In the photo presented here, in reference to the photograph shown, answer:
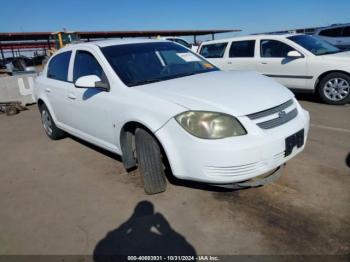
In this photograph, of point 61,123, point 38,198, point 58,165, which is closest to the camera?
point 38,198

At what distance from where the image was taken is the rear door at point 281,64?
275 inches

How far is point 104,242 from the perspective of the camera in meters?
2.71

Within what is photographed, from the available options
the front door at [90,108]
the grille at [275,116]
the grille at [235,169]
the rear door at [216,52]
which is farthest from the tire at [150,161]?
the rear door at [216,52]

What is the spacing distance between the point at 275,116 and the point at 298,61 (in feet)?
15.1

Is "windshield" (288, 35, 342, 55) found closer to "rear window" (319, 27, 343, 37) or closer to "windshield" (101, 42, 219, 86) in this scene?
"windshield" (101, 42, 219, 86)

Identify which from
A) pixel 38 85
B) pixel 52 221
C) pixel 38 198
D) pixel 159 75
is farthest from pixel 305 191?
pixel 38 85

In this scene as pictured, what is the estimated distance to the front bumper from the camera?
8.75ft

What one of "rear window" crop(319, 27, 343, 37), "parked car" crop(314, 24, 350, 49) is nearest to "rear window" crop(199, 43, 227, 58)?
"parked car" crop(314, 24, 350, 49)

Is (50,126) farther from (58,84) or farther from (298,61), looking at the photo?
(298,61)

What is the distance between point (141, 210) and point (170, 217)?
13.4 inches

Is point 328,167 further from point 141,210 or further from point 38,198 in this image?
point 38,198

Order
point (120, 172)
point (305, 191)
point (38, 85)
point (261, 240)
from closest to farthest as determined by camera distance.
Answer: point (261, 240), point (305, 191), point (120, 172), point (38, 85)

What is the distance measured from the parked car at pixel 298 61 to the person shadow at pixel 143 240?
5.28m

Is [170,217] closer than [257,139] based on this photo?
No
